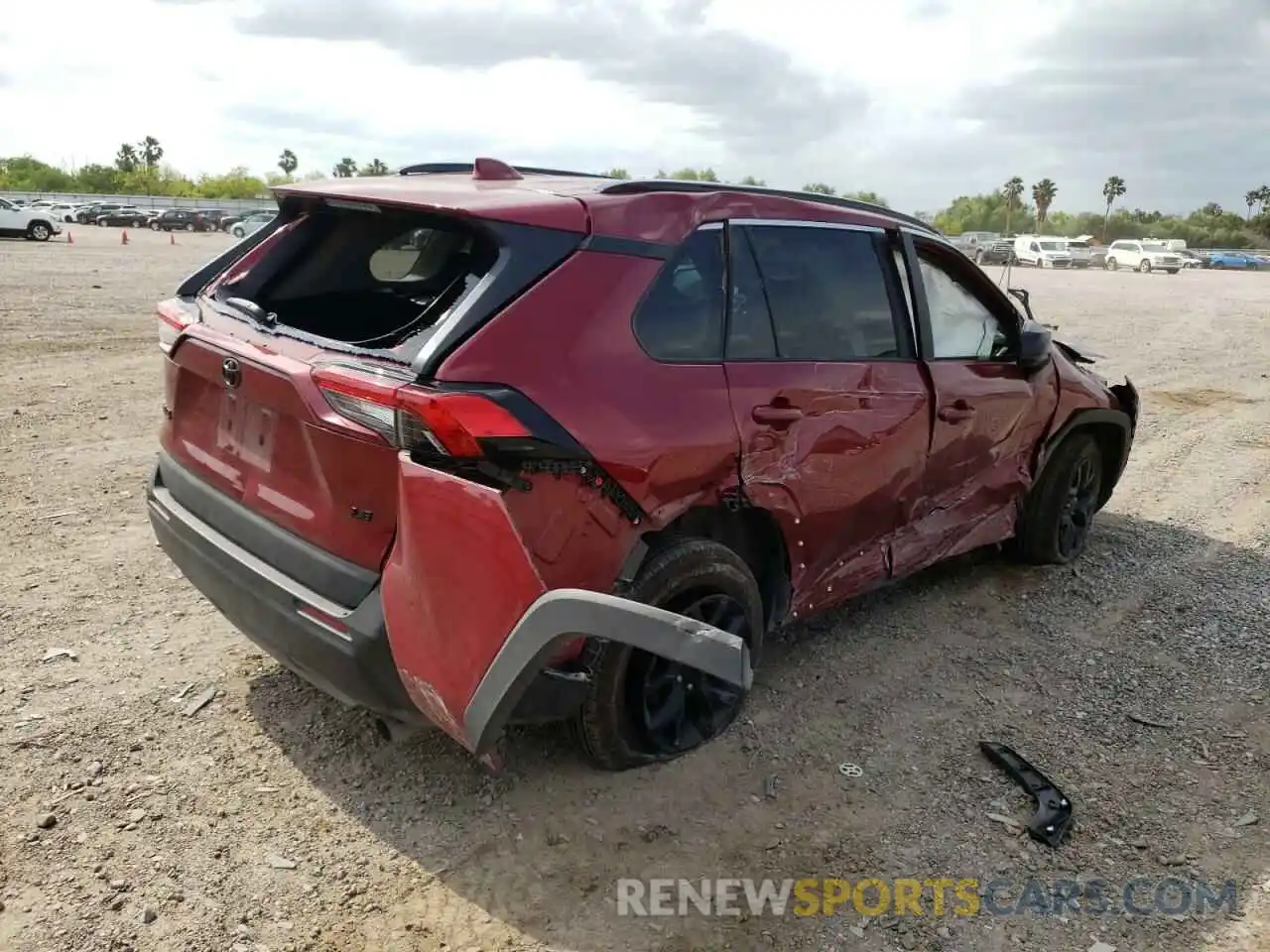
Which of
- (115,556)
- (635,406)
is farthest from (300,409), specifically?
(115,556)

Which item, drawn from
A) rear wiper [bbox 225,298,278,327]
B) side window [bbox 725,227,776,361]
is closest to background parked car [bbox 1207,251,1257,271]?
side window [bbox 725,227,776,361]

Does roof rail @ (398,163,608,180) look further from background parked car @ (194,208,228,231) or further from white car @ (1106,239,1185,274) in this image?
background parked car @ (194,208,228,231)

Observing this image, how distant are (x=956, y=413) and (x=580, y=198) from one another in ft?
6.60

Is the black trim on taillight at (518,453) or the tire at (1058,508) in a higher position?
the black trim on taillight at (518,453)

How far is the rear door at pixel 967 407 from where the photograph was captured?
3971mm

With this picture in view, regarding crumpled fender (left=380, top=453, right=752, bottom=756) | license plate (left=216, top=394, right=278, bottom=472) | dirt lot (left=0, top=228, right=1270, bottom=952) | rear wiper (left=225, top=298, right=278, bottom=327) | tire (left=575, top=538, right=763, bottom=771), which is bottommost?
dirt lot (left=0, top=228, right=1270, bottom=952)

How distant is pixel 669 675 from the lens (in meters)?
3.13

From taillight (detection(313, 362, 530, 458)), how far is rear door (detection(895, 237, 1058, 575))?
2.13 m

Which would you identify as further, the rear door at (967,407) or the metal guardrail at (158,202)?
the metal guardrail at (158,202)

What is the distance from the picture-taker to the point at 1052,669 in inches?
159

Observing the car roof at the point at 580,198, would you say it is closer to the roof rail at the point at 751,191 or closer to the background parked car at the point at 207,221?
the roof rail at the point at 751,191

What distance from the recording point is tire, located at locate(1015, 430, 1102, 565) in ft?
16.2

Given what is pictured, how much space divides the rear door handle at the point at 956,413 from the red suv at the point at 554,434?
0.4 inches

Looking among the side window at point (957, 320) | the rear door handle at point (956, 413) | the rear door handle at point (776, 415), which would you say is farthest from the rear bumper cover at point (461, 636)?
the side window at point (957, 320)
